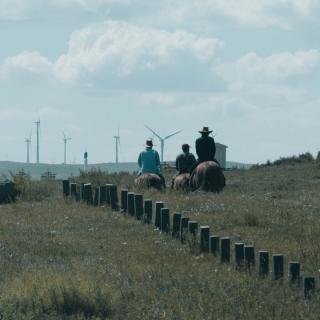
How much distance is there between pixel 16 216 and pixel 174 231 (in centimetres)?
694

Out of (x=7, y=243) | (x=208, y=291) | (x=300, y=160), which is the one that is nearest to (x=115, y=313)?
(x=208, y=291)

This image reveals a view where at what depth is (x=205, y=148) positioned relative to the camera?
111ft

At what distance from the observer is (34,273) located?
16.4m

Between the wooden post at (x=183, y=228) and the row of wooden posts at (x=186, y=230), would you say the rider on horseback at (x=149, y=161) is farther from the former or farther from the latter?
the wooden post at (x=183, y=228)

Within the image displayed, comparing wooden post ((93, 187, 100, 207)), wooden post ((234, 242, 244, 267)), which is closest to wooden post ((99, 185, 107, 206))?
wooden post ((93, 187, 100, 207))

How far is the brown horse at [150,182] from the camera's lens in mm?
33500

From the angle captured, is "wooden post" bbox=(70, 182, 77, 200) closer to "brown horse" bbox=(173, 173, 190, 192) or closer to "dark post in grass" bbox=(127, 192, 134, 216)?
"brown horse" bbox=(173, 173, 190, 192)

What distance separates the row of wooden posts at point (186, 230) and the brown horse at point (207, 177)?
121 inches

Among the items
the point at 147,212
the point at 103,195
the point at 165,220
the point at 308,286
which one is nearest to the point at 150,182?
the point at 103,195

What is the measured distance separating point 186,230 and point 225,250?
283 cm

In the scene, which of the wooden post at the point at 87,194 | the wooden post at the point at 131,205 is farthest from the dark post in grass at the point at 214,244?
the wooden post at the point at 87,194

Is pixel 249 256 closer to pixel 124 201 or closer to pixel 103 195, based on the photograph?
pixel 124 201

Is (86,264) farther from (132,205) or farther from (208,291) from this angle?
(132,205)

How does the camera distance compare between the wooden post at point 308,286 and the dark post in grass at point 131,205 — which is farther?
the dark post in grass at point 131,205
